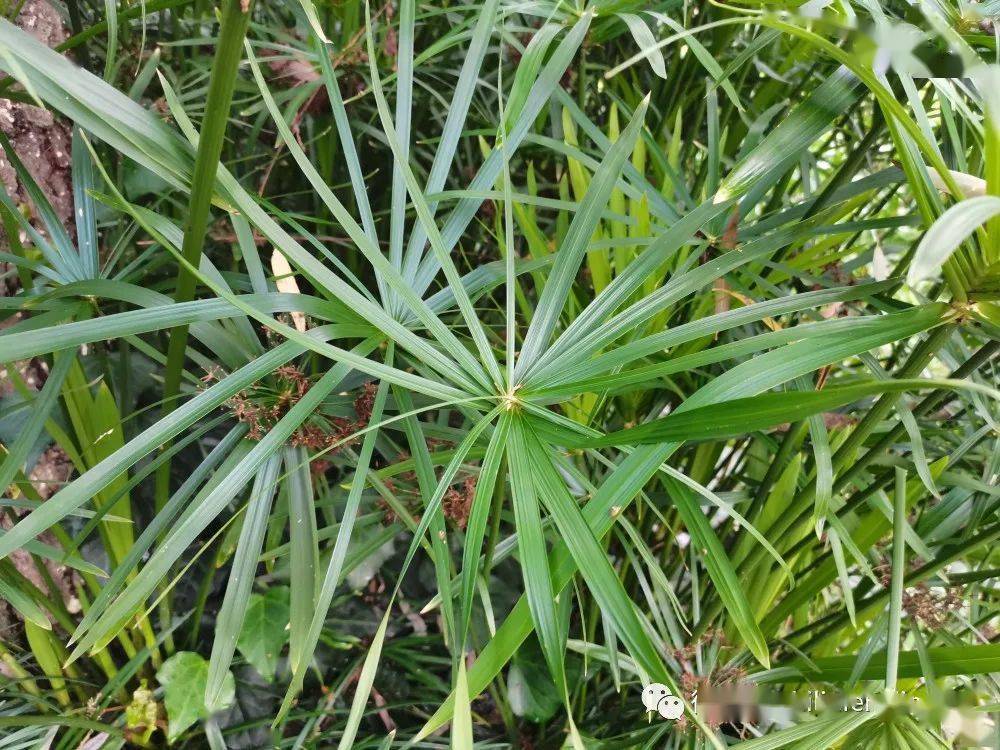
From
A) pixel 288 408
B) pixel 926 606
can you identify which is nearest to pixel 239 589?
pixel 288 408

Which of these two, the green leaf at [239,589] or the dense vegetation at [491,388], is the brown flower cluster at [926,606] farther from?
the green leaf at [239,589]

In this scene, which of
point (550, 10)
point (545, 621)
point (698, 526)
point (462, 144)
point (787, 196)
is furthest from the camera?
point (787, 196)

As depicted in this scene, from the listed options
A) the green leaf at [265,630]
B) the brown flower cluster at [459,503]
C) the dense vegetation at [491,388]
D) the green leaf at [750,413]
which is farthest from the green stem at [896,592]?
the green leaf at [265,630]

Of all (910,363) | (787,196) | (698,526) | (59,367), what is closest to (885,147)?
(787,196)

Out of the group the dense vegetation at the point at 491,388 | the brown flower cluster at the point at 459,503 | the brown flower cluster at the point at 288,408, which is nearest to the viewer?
the dense vegetation at the point at 491,388

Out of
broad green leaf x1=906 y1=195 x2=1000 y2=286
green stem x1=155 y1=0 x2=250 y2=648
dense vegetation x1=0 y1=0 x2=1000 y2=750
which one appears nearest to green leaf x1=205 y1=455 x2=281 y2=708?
dense vegetation x1=0 y1=0 x2=1000 y2=750

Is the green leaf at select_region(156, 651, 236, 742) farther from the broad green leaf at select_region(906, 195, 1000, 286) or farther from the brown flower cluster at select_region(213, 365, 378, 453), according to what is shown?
the broad green leaf at select_region(906, 195, 1000, 286)

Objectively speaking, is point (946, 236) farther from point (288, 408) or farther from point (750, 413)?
point (288, 408)

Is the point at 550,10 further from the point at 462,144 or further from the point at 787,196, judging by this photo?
the point at 787,196

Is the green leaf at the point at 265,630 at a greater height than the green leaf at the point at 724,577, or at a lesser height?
lesser
